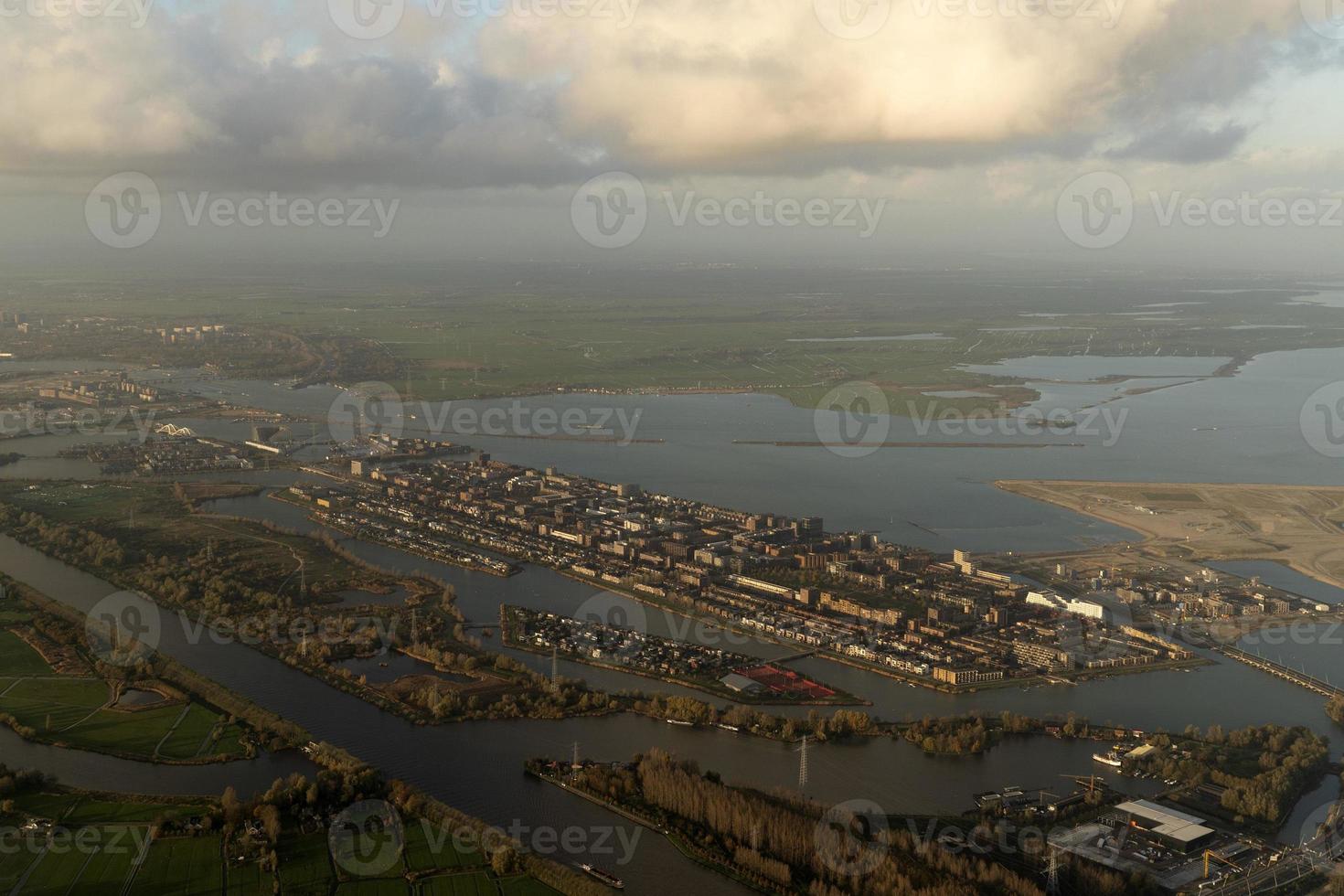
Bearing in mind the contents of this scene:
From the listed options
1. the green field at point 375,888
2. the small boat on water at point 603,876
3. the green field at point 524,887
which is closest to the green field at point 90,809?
the green field at point 375,888

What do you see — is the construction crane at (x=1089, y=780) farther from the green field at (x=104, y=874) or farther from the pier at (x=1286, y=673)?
the green field at (x=104, y=874)

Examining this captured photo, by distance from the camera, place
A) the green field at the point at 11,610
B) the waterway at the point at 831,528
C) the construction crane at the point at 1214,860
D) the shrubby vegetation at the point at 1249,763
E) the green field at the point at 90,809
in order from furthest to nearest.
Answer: the green field at the point at 11,610 < the waterway at the point at 831,528 < the shrubby vegetation at the point at 1249,763 < the green field at the point at 90,809 < the construction crane at the point at 1214,860

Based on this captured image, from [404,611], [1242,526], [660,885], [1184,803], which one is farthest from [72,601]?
[1242,526]

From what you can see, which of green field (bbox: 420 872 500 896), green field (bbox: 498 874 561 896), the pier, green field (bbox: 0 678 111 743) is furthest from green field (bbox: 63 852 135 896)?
the pier

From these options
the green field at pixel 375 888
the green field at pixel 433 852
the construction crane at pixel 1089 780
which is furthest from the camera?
the construction crane at pixel 1089 780

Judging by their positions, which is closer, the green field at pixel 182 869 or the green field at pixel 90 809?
the green field at pixel 182 869

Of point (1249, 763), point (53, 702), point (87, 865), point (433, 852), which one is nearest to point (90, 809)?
point (87, 865)
